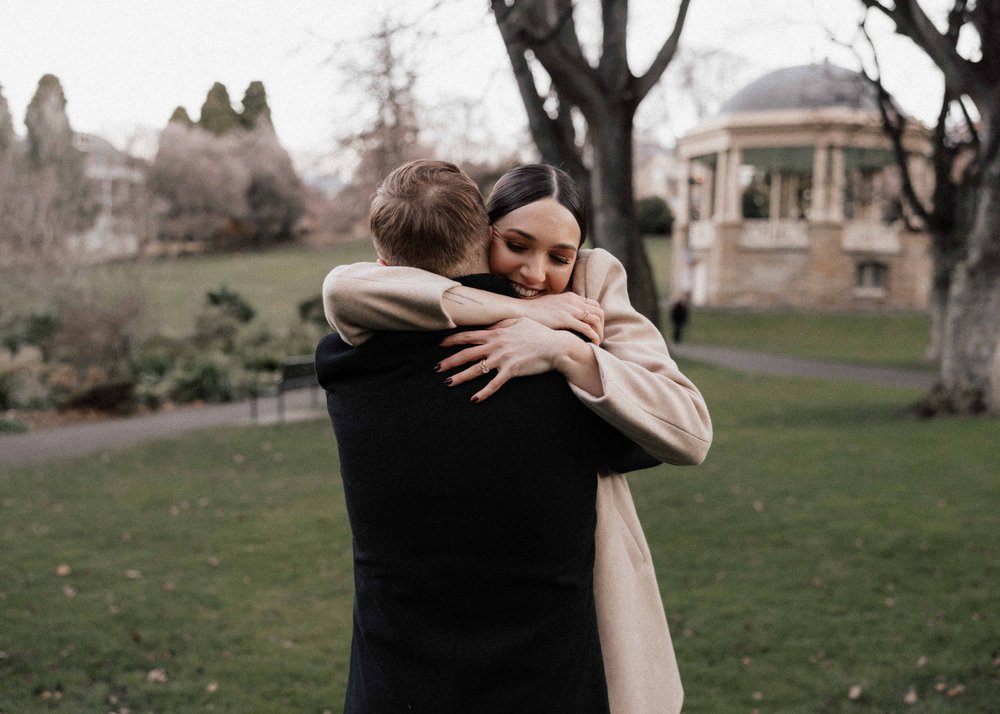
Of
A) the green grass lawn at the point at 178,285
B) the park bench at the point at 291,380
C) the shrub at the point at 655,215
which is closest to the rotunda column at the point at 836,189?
the shrub at the point at 655,215

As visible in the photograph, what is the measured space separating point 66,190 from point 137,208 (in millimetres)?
2200

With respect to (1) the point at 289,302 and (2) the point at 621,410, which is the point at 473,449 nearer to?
(2) the point at 621,410

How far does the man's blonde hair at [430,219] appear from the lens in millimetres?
1713

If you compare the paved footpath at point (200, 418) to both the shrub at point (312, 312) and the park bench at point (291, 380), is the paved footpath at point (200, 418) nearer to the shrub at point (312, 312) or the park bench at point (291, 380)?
the park bench at point (291, 380)

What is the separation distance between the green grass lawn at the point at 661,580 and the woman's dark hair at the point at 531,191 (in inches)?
142

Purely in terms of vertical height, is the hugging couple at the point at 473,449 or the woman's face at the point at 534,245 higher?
the woman's face at the point at 534,245

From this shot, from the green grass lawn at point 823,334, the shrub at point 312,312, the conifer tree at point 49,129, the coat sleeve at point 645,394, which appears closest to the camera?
the coat sleeve at point 645,394

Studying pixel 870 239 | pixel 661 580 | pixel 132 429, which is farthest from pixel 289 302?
pixel 661 580

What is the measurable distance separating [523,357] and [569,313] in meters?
0.18

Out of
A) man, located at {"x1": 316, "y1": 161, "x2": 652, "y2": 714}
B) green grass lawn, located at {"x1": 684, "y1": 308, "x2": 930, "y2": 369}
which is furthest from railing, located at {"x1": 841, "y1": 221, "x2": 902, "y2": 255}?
man, located at {"x1": 316, "y1": 161, "x2": 652, "y2": 714}

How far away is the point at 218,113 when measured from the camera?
1806cm

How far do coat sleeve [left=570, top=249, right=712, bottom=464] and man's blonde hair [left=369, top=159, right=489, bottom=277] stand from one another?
0.98 ft

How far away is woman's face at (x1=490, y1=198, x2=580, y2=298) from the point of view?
1.90 meters

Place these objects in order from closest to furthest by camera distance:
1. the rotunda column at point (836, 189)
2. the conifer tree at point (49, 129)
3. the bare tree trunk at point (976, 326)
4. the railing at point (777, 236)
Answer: the bare tree trunk at point (976, 326) < the conifer tree at point (49, 129) < the rotunda column at point (836, 189) < the railing at point (777, 236)
